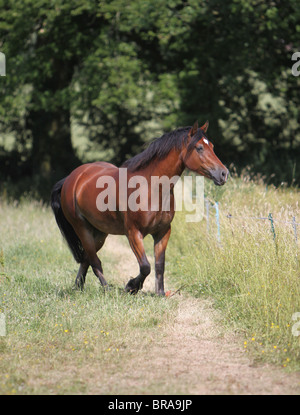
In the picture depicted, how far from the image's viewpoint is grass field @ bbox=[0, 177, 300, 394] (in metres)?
4.86

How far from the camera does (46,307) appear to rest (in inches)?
247

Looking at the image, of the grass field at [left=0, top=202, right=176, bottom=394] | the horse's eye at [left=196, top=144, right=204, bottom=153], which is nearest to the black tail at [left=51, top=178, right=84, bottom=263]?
the grass field at [left=0, top=202, right=176, bottom=394]

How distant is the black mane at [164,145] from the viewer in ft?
20.7

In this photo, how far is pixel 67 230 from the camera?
7.82 m

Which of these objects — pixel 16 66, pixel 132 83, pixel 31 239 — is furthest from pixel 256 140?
pixel 31 239

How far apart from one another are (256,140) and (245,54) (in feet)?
10.5

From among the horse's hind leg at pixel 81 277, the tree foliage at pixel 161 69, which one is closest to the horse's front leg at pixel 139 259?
the horse's hind leg at pixel 81 277

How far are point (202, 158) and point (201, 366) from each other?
2.34 meters

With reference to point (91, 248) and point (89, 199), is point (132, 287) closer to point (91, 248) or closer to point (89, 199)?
point (91, 248)

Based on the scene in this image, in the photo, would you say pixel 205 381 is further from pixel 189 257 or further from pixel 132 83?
pixel 132 83

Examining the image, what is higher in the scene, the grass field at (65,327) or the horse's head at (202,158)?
the horse's head at (202,158)

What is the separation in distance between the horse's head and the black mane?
0.07ft

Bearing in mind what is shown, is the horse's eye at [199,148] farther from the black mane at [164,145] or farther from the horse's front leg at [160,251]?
the horse's front leg at [160,251]

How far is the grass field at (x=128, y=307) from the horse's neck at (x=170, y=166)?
4.66 ft
